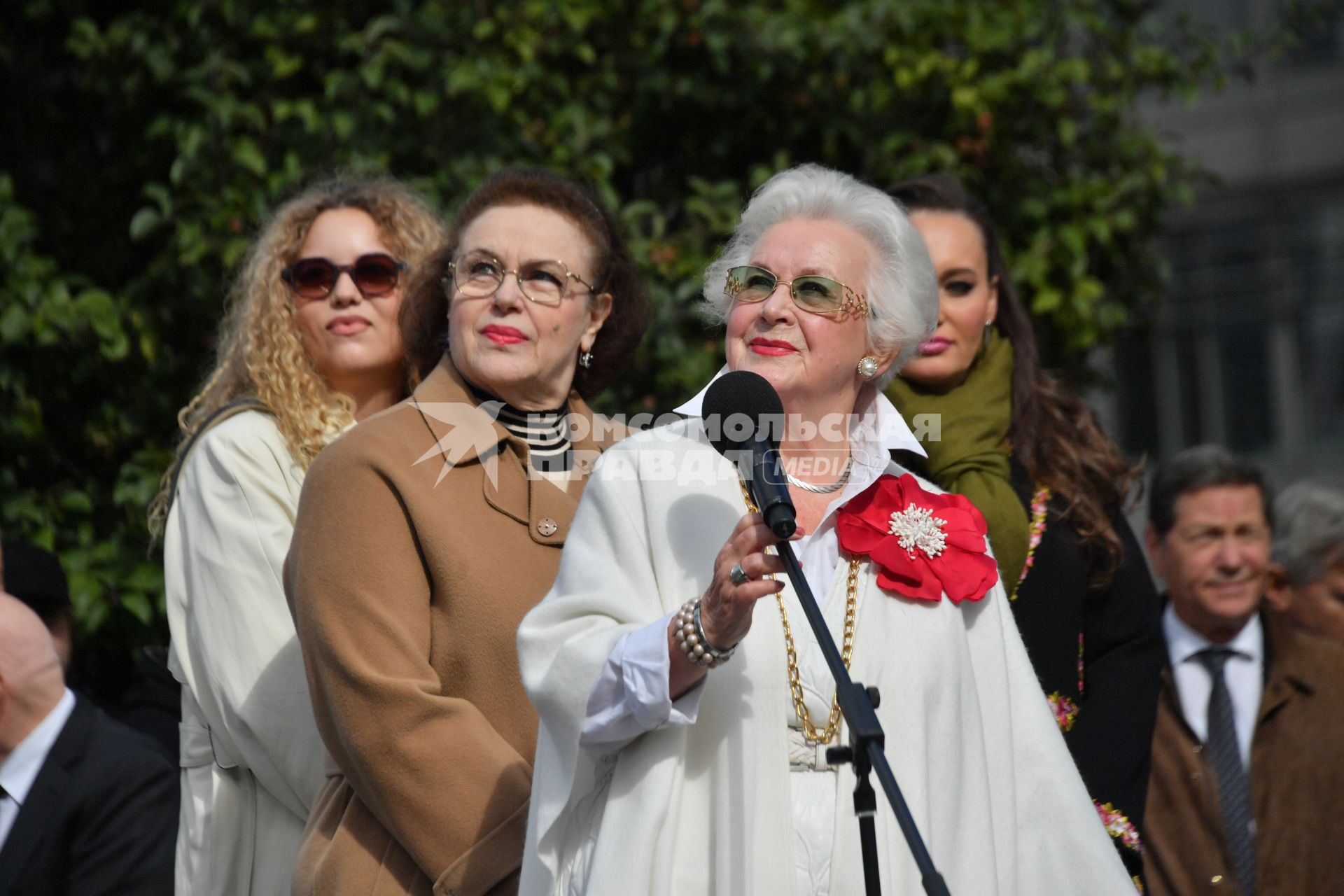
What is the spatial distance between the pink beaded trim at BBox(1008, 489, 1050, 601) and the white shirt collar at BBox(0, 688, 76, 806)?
2.27 metres

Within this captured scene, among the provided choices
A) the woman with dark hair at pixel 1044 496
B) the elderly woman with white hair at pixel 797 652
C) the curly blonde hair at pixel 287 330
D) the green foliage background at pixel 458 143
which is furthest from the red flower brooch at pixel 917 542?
the green foliage background at pixel 458 143

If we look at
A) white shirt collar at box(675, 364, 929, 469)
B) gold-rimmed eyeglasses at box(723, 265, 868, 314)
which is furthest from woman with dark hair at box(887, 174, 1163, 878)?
gold-rimmed eyeglasses at box(723, 265, 868, 314)

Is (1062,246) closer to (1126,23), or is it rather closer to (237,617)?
(1126,23)

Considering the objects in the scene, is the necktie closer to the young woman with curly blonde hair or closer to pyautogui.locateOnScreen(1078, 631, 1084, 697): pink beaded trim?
pyautogui.locateOnScreen(1078, 631, 1084, 697): pink beaded trim

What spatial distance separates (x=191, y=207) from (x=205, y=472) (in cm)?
222

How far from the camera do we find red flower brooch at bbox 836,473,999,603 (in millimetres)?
3098

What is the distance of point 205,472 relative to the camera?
13.4 ft

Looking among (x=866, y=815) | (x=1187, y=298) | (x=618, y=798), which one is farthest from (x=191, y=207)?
(x=1187, y=298)

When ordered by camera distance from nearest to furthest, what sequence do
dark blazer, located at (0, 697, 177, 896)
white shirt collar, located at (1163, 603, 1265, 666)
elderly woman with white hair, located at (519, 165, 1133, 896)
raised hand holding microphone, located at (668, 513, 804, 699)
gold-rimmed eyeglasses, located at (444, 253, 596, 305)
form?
1. raised hand holding microphone, located at (668, 513, 804, 699)
2. elderly woman with white hair, located at (519, 165, 1133, 896)
3. dark blazer, located at (0, 697, 177, 896)
4. gold-rimmed eyeglasses, located at (444, 253, 596, 305)
5. white shirt collar, located at (1163, 603, 1265, 666)

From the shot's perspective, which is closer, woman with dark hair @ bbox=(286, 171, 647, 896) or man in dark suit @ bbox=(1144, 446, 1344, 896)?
woman with dark hair @ bbox=(286, 171, 647, 896)

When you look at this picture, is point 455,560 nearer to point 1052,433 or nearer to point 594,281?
point 594,281

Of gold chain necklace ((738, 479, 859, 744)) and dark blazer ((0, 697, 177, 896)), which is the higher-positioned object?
gold chain necklace ((738, 479, 859, 744))

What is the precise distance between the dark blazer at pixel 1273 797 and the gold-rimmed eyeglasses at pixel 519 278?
1921 mm

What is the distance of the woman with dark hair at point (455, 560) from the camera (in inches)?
131
